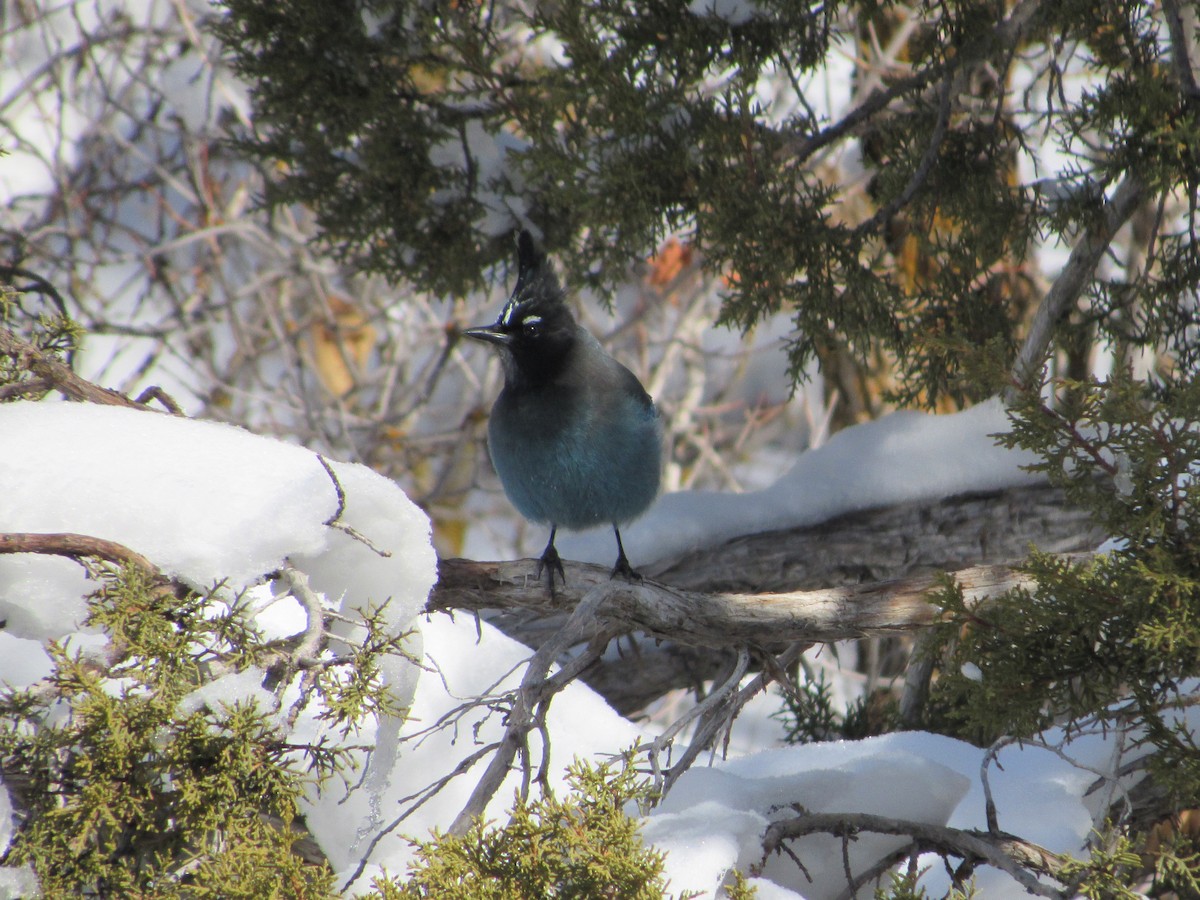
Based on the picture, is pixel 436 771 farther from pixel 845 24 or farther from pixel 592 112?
pixel 845 24

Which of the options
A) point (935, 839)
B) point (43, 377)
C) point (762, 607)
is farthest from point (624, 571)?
point (43, 377)

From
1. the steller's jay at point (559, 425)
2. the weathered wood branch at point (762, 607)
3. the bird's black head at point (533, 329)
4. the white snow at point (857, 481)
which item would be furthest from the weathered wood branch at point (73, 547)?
the white snow at point (857, 481)

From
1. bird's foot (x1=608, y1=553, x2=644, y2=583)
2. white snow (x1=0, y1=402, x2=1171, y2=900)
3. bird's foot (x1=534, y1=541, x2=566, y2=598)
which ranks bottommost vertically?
white snow (x1=0, y1=402, x2=1171, y2=900)

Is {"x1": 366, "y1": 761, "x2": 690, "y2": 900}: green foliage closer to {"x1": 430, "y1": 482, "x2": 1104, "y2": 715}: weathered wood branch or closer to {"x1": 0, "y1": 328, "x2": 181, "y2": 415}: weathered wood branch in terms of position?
{"x1": 0, "y1": 328, "x2": 181, "y2": 415}: weathered wood branch

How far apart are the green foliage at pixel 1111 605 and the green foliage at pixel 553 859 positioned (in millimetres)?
644

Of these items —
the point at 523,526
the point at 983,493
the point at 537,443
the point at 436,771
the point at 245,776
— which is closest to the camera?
the point at 245,776

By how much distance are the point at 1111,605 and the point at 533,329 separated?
2.17 m

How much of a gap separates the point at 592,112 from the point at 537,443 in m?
1.04

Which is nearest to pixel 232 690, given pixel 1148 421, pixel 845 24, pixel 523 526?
pixel 1148 421

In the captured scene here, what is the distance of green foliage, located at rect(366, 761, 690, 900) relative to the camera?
150 centimetres

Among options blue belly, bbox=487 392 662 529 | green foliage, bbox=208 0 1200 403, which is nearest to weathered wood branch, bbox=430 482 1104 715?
blue belly, bbox=487 392 662 529

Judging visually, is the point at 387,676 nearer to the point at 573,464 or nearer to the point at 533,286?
the point at 573,464

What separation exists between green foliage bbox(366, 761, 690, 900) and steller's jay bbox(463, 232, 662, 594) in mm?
1826

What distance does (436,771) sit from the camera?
8.39 feet
